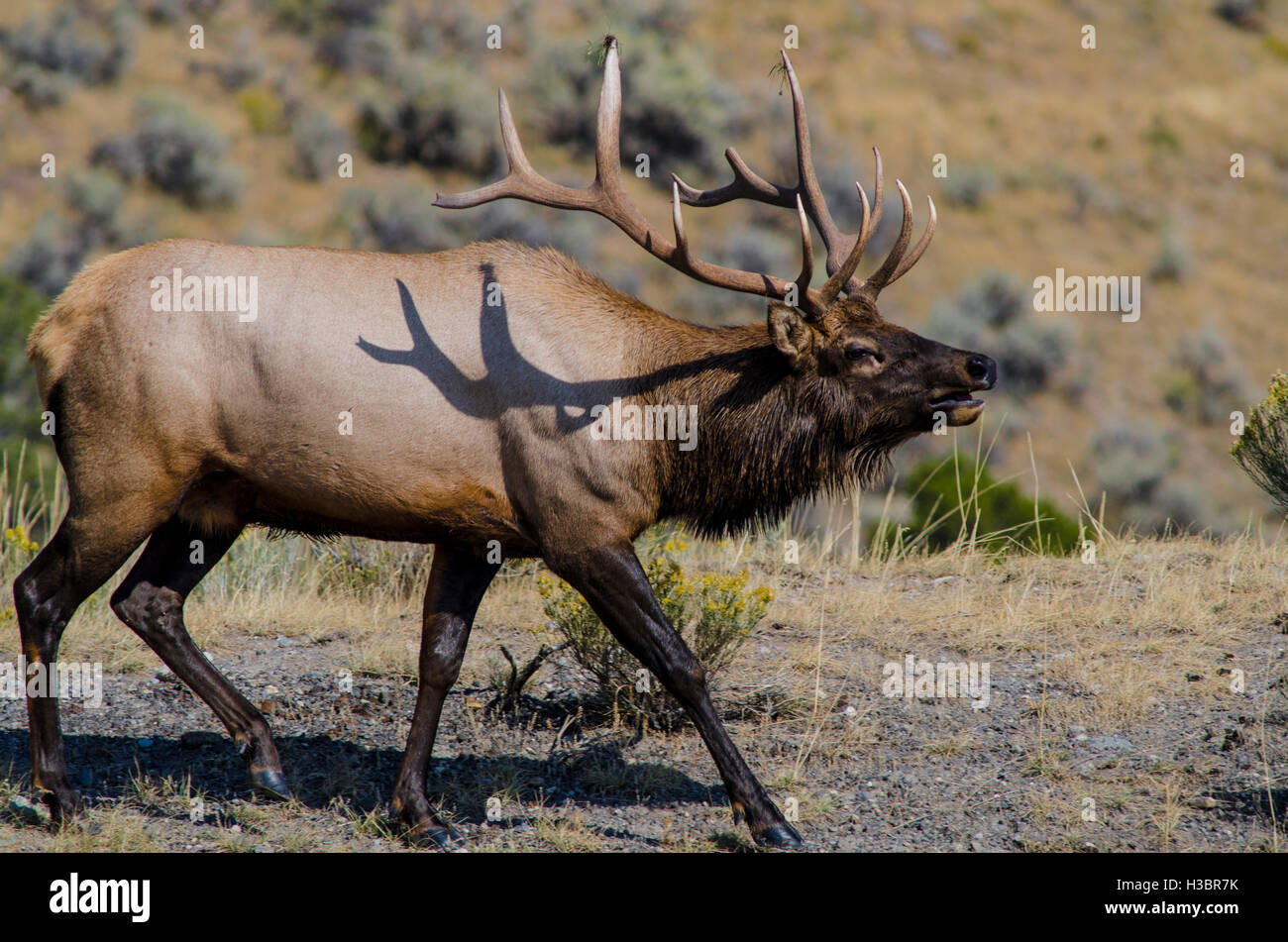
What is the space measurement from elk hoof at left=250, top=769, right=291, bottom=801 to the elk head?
259cm

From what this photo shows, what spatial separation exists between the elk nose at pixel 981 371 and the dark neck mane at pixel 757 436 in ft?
1.44

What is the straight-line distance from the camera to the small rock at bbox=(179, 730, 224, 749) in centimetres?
627

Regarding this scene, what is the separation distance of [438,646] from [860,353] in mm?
2236

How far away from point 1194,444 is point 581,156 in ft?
44.6

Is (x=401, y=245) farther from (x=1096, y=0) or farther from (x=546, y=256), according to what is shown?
(x=1096, y=0)

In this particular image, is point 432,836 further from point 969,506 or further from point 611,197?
point 969,506

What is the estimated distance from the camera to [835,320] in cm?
569

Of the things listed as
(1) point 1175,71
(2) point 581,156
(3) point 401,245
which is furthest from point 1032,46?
(3) point 401,245

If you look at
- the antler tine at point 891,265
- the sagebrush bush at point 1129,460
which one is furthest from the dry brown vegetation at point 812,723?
the sagebrush bush at point 1129,460

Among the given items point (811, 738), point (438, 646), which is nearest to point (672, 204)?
point (438, 646)

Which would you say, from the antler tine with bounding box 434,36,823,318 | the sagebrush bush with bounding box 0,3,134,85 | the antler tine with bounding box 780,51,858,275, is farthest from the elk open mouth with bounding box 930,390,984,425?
the sagebrush bush with bounding box 0,3,134,85

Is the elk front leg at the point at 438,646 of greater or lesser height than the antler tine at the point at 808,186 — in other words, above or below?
below

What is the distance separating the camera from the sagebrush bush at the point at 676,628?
6473 mm

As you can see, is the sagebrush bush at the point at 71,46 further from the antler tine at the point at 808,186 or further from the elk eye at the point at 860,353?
the elk eye at the point at 860,353
